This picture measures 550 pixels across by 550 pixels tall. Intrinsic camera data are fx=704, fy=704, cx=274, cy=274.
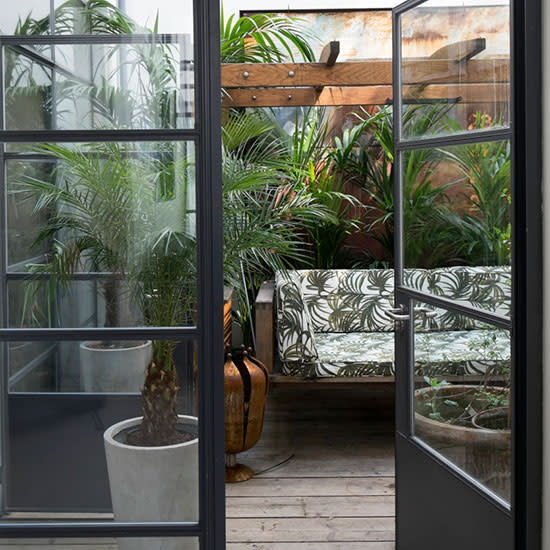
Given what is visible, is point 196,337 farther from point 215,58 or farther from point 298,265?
point 298,265

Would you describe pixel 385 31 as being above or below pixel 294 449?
above

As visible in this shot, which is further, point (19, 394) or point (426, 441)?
point (426, 441)

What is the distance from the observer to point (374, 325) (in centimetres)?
464

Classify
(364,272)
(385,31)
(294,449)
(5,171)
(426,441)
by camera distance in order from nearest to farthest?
(5,171) → (426,441) → (294,449) → (364,272) → (385,31)

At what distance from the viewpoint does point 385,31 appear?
17.6 ft

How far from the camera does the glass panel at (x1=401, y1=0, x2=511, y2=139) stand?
1.99 meters

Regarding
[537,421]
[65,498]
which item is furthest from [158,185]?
[537,421]

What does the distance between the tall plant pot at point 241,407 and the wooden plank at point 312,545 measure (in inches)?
26.1

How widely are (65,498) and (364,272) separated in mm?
2995

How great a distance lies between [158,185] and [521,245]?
1000 mm

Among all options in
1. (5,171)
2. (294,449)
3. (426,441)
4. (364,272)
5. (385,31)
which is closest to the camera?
(5,171)

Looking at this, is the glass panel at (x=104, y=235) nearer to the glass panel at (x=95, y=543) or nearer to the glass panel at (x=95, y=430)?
the glass panel at (x=95, y=430)

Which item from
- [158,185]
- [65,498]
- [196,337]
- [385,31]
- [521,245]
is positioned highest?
[385,31]

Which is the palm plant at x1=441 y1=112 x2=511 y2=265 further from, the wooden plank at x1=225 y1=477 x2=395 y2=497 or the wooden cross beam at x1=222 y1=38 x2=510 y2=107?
the wooden plank at x1=225 y1=477 x2=395 y2=497
